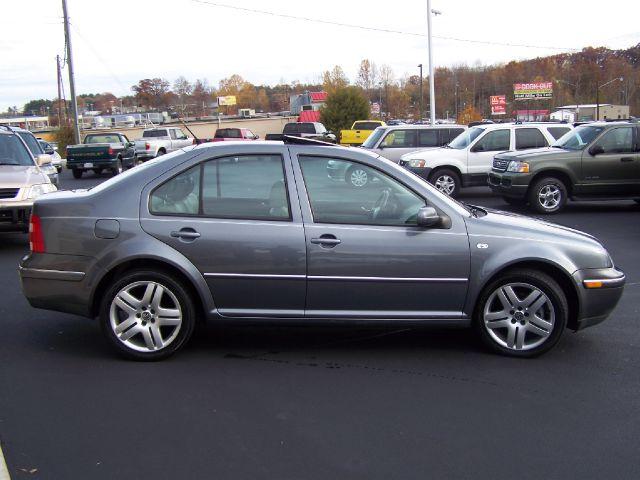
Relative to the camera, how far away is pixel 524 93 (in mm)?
84312

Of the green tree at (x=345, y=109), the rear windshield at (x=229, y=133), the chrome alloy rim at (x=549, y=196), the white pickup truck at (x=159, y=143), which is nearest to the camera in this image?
the chrome alloy rim at (x=549, y=196)

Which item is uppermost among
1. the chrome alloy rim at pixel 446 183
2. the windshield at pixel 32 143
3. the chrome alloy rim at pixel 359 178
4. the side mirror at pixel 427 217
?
the windshield at pixel 32 143

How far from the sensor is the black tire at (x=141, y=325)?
15.6ft

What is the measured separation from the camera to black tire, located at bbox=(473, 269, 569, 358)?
4.89 m

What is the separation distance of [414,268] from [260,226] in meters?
1.17

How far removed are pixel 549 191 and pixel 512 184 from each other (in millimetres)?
743

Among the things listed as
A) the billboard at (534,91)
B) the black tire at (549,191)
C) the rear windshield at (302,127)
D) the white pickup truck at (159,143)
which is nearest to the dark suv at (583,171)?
the black tire at (549,191)

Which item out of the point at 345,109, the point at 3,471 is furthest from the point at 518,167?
the point at 345,109

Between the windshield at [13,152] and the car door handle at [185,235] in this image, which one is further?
the windshield at [13,152]

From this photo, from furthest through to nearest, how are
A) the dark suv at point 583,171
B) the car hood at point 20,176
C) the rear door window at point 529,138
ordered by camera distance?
the rear door window at point 529,138 < the dark suv at point 583,171 < the car hood at point 20,176

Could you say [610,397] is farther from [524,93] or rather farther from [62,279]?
[524,93]

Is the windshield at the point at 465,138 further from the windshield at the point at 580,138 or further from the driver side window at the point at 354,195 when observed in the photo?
the driver side window at the point at 354,195

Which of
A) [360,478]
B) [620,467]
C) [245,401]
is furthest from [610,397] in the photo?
[245,401]

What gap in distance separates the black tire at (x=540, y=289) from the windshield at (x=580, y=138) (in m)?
9.01
